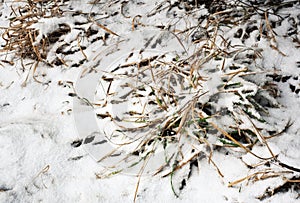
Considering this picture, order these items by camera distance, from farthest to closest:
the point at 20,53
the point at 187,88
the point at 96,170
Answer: the point at 20,53 < the point at 187,88 < the point at 96,170

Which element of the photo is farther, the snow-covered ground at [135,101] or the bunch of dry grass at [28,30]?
the bunch of dry grass at [28,30]

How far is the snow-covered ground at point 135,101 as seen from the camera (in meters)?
1.28

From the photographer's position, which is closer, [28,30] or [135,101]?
[135,101]

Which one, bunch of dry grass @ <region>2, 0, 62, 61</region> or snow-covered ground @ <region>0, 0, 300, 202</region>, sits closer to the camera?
snow-covered ground @ <region>0, 0, 300, 202</region>

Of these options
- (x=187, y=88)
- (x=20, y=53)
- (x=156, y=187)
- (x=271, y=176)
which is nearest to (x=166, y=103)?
(x=187, y=88)

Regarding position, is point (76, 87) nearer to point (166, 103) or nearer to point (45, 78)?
point (45, 78)

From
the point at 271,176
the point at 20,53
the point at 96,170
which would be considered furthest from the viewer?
the point at 20,53

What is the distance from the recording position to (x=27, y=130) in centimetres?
149

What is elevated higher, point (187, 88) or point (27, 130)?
point (187, 88)

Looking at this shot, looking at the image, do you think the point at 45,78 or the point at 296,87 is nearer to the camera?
the point at 296,87

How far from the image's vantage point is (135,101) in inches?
59.3

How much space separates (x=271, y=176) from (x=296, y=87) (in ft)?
1.40

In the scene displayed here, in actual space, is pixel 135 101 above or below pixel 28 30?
below

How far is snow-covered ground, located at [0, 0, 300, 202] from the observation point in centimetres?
128
